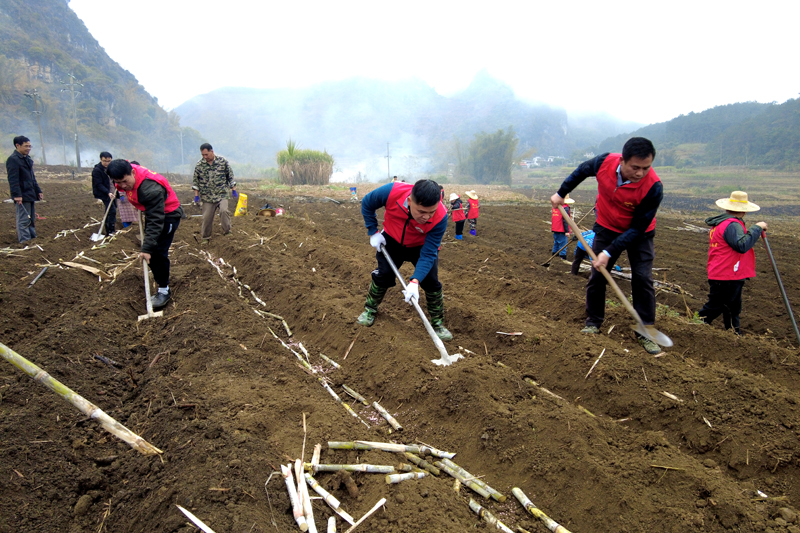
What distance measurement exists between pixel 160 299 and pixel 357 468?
4.23m

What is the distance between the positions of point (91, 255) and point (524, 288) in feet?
23.1

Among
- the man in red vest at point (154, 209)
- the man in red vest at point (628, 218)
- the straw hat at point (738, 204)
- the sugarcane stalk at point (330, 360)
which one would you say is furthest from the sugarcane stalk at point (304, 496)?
the straw hat at point (738, 204)

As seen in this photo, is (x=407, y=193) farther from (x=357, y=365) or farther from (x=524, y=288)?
(x=524, y=288)

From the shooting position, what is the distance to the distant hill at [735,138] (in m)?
53.0

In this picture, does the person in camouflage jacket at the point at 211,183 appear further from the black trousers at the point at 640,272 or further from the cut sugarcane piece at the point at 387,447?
the cut sugarcane piece at the point at 387,447

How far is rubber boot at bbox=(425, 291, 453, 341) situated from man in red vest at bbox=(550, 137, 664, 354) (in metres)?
1.52

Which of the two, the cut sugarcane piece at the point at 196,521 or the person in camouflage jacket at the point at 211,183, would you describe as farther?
the person in camouflage jacket at the point at 211,183

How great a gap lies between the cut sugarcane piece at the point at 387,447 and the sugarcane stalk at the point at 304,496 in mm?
315

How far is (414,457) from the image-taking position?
3162 millimetres

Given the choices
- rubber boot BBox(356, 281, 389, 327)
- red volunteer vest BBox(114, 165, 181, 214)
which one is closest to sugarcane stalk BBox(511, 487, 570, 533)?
rubber boot BBox(356, 281, 389, 327)

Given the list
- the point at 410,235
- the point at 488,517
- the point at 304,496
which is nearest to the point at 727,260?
the point at 410,235

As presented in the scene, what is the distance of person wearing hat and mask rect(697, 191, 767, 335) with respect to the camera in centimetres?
511

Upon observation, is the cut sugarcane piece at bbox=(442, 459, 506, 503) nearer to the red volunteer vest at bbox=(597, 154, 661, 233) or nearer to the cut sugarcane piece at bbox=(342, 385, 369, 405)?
the cut sugarcane piece at bbox=(342, 385, 369, 405)

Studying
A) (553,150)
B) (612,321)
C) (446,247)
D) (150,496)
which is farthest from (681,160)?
(553,150)
